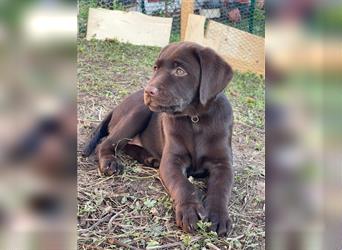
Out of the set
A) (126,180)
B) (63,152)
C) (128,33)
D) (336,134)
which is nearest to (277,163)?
(336,134)

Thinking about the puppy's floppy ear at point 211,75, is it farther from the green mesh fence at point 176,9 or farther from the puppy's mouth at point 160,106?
the green mesh fence at point 176,9

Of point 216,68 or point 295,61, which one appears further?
point 216,68

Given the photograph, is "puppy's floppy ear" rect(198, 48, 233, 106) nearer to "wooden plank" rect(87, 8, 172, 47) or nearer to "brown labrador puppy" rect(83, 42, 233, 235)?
"brown labrador puppy" rect(83, 42, 233, 235)

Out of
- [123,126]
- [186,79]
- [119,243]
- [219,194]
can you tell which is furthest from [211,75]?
[119,243]

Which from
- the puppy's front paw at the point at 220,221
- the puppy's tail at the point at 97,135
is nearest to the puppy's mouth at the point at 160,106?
the puppy's front paw at the point at 220,221

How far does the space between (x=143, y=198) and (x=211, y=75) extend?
1.43 ft

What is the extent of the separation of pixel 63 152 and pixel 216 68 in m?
1.21

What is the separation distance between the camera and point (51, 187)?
0.41 m

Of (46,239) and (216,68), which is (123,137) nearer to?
(216,68)

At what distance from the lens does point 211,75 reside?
157cm

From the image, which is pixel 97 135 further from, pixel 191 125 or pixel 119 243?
pixel 119 243

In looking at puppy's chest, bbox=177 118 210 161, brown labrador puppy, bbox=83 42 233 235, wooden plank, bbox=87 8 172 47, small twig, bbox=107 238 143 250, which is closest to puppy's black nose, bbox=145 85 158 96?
brown labrador puppy, bbox=83 42 233 235

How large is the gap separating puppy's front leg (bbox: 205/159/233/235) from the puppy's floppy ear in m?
0.21

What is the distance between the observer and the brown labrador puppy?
148cm
